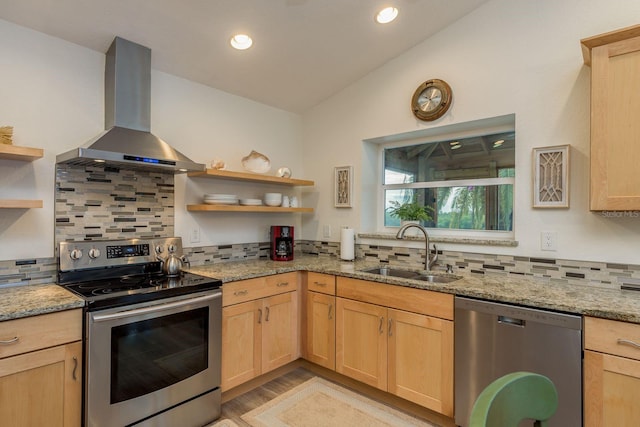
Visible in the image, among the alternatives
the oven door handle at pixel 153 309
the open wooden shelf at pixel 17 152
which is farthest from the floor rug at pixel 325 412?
the open wooden shelf at pixel 17 152

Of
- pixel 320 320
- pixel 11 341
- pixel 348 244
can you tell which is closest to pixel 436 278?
pixel 348 244

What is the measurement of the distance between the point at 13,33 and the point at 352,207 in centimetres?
260

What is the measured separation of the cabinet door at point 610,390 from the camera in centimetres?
147

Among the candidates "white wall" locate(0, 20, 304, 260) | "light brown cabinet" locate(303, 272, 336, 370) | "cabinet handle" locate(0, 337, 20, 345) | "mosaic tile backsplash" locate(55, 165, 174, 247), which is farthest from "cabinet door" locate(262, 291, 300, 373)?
"cabinet handle" locate(0, 337, 20, 345)

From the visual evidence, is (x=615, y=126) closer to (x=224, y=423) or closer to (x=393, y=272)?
(x=393, y=272)

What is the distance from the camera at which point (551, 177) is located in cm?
216

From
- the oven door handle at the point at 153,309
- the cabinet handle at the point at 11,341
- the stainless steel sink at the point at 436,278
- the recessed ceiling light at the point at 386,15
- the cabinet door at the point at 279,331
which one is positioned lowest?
the cabinet door at the point at 279,331

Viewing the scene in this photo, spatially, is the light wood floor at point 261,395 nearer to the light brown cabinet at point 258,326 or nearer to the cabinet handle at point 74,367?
the light brown cabinet at point 258,326

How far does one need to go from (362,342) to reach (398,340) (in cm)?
29

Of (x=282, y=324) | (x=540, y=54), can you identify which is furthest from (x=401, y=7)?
(x=282, y=324)

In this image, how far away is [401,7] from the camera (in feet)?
7.53

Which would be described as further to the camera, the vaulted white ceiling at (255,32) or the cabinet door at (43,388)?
the vaulted white ceiling at (255,32)

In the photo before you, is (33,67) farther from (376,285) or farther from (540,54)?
(540,54)

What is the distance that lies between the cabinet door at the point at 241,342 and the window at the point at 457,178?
1.54 m
